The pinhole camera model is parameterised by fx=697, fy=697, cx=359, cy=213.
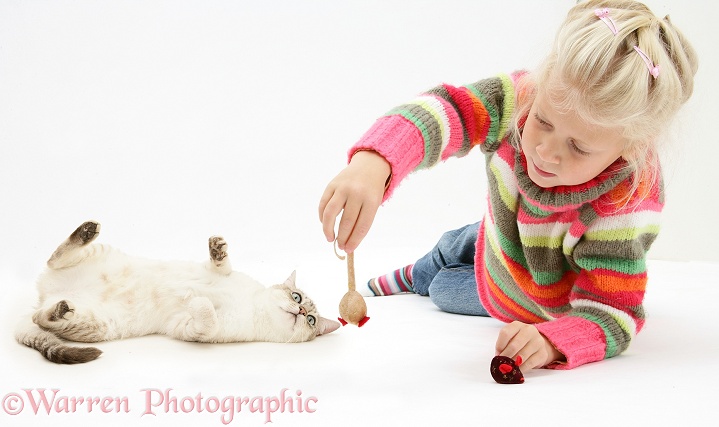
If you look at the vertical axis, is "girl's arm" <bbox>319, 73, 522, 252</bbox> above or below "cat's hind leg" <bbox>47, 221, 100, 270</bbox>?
above

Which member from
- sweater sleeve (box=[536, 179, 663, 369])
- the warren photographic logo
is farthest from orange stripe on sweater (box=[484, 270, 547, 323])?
the warren photographic logo

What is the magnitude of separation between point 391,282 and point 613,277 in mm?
686

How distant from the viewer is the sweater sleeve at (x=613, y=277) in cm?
108

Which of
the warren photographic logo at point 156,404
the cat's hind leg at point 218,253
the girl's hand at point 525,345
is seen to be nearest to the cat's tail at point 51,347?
the warren photographic logo at point 156,404

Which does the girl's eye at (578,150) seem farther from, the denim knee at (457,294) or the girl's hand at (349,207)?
the denim knee at (457,294)

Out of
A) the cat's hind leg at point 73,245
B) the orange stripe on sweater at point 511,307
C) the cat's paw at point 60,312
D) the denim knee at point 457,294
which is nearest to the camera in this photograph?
the cat's paw at point 60,312

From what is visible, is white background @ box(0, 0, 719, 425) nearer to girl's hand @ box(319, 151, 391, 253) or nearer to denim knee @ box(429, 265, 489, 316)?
denim knee @ box(429, 265, 489, 316)

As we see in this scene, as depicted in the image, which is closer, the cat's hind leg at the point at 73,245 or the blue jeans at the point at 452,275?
the cat's hind leg at the point at 73,245

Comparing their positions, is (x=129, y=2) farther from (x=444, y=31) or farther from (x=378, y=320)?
(x=378, y=320)

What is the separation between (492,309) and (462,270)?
193mm

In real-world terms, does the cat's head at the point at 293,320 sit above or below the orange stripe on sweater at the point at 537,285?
below

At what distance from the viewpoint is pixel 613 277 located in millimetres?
1098

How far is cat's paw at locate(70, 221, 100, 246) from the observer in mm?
1156

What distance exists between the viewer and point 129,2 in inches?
86.8
